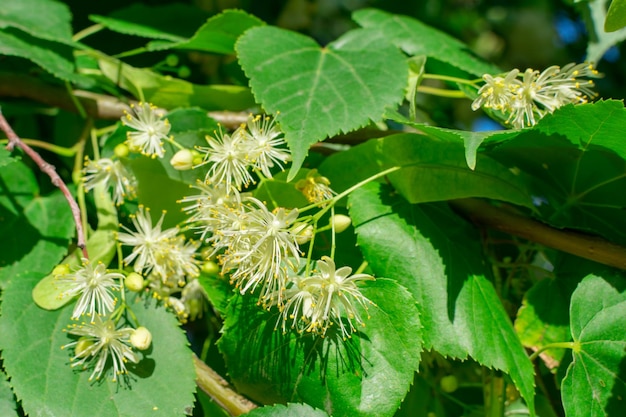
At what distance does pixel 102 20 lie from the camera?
1.32 m

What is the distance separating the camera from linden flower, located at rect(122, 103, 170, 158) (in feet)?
3.30

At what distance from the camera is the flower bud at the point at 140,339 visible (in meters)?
0.91

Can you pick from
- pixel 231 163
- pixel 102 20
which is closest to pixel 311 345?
pixel 231 163

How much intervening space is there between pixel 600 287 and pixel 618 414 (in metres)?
0.17

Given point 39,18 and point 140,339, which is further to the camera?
point 39,18

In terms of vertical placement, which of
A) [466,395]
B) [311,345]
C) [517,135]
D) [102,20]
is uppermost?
[517,135]

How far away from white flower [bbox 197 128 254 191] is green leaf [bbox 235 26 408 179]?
Result: 0.07 meters

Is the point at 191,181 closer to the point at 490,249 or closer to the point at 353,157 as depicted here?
the point at 353,157

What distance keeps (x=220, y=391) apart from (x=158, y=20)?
2.70 ft

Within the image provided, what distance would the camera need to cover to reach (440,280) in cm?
92

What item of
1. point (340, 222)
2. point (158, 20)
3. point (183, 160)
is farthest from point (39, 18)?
point (340, 222)

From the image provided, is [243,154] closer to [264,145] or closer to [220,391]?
[264,145]

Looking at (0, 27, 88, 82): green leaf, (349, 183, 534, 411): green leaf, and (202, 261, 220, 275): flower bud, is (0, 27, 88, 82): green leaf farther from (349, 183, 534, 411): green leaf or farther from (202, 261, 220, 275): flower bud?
(349, 183, 534, 411): green leaf

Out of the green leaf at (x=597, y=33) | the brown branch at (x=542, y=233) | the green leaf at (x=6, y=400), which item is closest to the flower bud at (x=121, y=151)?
the green leaf at (x=6, y=400)
